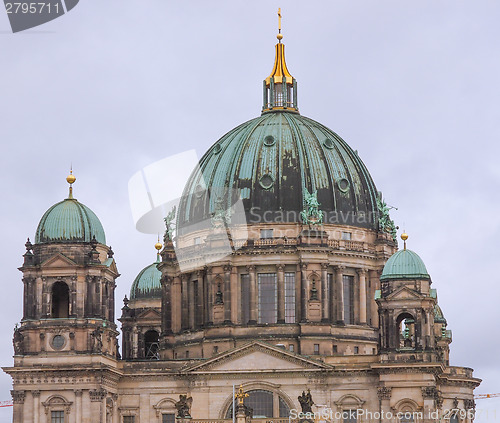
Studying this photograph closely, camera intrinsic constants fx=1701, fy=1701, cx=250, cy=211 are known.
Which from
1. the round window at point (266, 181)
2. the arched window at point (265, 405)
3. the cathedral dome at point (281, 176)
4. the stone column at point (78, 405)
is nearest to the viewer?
the stone column at point (78, 405)

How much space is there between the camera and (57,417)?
389 feet

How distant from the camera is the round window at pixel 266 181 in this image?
13075 centimetres

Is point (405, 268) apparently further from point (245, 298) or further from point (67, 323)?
point (67, 323)

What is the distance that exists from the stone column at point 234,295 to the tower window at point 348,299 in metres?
8.24

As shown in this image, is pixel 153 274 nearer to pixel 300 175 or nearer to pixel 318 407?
pixel 300 175

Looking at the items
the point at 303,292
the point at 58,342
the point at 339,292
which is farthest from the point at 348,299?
the point at 58,342

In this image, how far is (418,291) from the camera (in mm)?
120938

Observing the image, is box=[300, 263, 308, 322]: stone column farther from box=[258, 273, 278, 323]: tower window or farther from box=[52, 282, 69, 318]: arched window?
box=[52, 282, 69, 318]: arched window

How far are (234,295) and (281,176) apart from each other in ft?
33.0

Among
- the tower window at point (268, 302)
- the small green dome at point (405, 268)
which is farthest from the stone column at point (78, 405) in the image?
the small green dome at point (405, 268)

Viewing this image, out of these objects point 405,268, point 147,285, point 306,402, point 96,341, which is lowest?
point 306,402

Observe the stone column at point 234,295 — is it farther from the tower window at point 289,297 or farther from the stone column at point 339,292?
the stone column at point 339,292

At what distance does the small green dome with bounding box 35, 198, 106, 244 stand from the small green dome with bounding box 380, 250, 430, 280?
20823 millimetres

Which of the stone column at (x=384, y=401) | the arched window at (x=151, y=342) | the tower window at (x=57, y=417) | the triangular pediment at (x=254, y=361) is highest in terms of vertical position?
the arched window at (x=151, y=342)
